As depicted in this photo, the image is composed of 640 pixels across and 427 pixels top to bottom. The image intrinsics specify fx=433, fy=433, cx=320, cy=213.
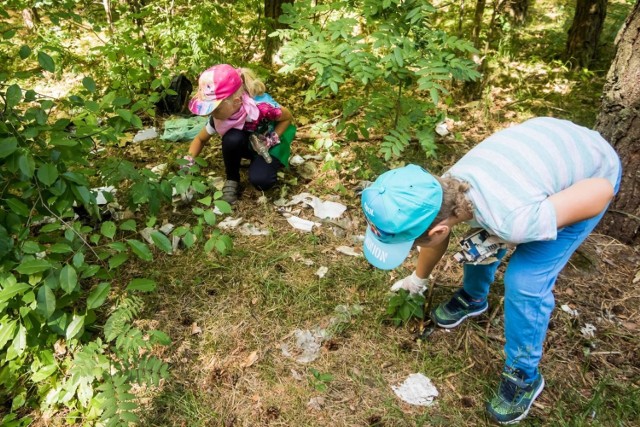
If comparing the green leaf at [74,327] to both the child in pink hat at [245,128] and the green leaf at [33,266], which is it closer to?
the green leaf at [33,266]

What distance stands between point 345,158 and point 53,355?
2.50 metres

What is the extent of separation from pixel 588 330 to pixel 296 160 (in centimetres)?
241

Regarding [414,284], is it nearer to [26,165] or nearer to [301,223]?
[301,223]

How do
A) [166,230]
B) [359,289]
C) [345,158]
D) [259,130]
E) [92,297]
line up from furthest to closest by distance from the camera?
[345,158] → [259,130] → [166,230] → [359,289] → [92,297]

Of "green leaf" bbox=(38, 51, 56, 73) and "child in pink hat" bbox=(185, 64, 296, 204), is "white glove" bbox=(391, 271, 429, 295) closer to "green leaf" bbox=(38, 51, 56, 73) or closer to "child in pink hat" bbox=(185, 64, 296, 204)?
"child in pink hat" bbox=(185, 64, 296, 204)

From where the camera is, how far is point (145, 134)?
396 cm

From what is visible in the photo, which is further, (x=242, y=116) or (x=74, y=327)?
(x=242, y=116)

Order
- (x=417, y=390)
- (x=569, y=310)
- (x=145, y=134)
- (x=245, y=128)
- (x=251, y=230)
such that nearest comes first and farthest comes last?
1. (x=417, y=390)
2. (x=569, y=310)
3. (x=251, y=230)
4. (x=245, y=128)
5. (x=145, y=134)

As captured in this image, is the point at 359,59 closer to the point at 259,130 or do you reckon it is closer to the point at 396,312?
the point at 259,130

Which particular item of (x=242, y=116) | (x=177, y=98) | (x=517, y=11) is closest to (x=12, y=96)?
(x=242, y=116)

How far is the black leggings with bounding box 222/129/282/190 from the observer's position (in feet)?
10.4

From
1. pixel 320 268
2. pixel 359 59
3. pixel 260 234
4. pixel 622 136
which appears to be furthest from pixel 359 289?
pixel 622 136

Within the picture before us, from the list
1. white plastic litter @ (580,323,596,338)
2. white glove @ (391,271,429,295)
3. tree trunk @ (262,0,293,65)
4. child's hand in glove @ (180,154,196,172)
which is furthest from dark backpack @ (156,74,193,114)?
white plastic litter @ (580,323,596,338)

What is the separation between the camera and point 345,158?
3.74m
